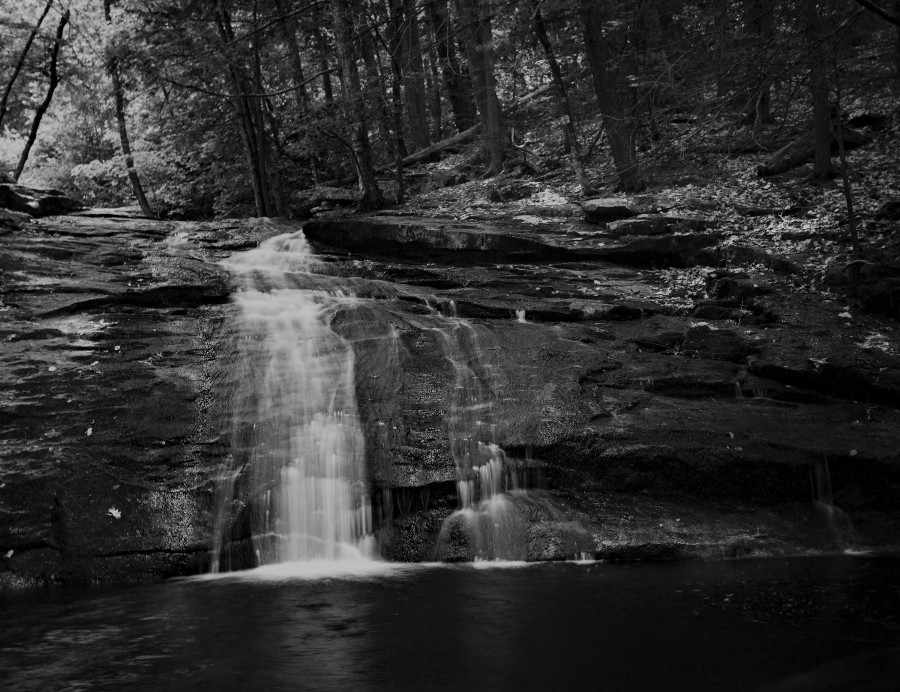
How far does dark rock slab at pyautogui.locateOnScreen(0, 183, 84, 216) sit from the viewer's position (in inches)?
551

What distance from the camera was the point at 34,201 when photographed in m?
14.5

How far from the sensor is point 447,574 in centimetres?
646

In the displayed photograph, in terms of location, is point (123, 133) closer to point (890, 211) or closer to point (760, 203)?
point (760, 203)

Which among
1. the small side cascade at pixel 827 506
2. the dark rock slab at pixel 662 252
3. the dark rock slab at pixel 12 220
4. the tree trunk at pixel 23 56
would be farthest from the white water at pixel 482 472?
the tree trunk at pixel 23 56

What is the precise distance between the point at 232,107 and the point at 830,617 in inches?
619

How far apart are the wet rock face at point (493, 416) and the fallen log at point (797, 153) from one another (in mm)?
5713

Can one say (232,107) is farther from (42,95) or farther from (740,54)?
(740,54)

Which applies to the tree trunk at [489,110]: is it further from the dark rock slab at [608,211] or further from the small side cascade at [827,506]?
the small side cascade at [827,506]

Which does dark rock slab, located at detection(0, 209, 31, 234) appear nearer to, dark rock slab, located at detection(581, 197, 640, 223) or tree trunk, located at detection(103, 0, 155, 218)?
tree trunk, located at detection(103, 0, 155, 218)

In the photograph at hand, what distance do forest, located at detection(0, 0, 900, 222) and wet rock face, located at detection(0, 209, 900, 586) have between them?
141 inches

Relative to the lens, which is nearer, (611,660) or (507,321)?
(611,660)

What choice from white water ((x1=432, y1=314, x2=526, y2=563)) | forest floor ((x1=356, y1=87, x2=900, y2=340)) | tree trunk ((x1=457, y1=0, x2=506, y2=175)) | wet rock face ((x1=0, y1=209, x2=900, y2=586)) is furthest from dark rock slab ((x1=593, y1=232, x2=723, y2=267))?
tree trunk ((x1=457, y1=0, x2=506, y2=175))

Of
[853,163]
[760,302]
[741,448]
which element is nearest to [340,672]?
[741,448]

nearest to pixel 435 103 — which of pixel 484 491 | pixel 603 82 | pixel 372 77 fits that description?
pixel 372 77
